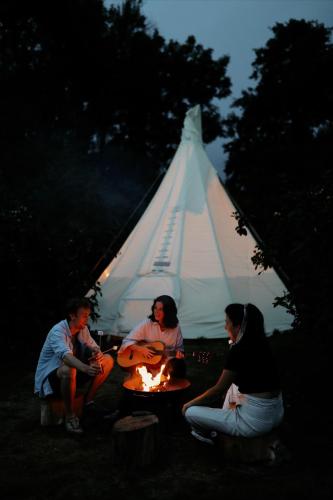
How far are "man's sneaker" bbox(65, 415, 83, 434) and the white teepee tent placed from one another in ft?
12.4

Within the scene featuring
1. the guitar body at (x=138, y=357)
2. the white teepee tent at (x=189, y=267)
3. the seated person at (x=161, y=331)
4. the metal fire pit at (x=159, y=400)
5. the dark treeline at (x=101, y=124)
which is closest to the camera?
the metal fire pit at (x=159, y=400)

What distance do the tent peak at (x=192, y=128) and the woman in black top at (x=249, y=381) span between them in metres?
8.62

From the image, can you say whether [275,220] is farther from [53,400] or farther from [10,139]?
[10,139]

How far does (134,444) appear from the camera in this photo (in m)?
3.29

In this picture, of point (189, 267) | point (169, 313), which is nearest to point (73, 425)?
point (169, 313)

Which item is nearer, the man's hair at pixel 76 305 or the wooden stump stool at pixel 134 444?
the wooden stump stool at pixel 134 444

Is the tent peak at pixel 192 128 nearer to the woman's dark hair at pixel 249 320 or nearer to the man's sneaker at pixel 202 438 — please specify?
the woman's dark hair at pixel 249 320

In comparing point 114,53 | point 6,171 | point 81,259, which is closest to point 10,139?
point 6,171

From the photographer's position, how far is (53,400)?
4.16 m

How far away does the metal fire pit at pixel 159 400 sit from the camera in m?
3.88

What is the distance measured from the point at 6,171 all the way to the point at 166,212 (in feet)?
32.2

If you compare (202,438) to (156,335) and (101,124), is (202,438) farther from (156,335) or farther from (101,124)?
(101,124)

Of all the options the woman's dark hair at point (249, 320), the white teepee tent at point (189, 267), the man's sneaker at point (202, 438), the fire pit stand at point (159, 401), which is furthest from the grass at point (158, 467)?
the white teepee tent at point (189, 267)

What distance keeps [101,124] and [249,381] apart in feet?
68.7
